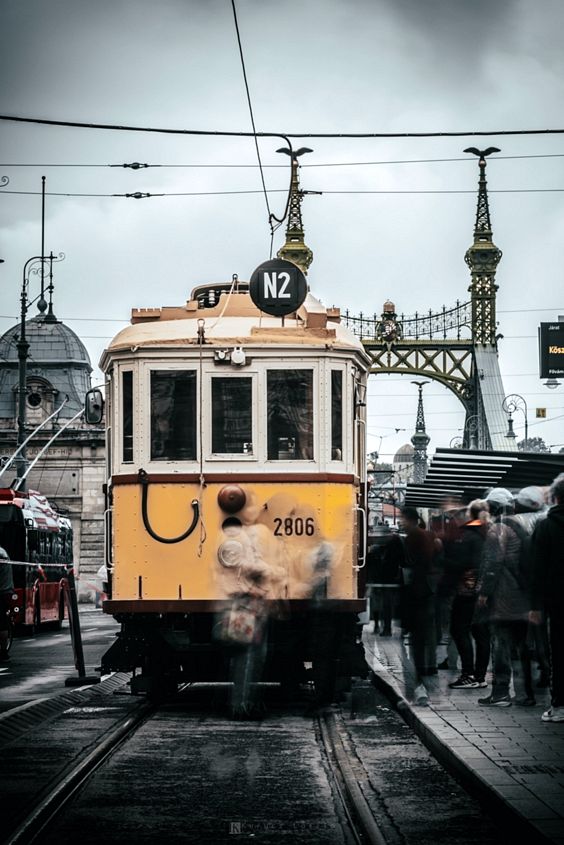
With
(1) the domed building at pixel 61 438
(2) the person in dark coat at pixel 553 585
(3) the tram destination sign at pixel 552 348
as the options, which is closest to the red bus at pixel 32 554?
(3) the tram destination sign at pixel 552 348

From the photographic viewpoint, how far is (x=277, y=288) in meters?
14.8

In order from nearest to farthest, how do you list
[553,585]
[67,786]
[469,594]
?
[67,786], [553,585], [469,594]

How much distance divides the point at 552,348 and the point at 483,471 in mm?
18858

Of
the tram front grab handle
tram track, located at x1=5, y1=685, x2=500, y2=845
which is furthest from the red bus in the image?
tram track, located at x1=5, y1=685, x2=500, y2=845

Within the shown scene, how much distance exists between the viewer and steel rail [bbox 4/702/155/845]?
7.70m

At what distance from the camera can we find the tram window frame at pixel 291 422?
45.4 feet

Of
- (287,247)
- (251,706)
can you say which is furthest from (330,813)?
(287,247)

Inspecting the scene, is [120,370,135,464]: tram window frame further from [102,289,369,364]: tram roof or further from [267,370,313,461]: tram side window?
[267,370,313,461]: tram side window

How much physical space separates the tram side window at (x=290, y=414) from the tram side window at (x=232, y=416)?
0.19 metres

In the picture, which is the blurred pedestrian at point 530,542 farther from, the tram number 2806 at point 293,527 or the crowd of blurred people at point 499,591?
the tram number 2806 at point 293,527

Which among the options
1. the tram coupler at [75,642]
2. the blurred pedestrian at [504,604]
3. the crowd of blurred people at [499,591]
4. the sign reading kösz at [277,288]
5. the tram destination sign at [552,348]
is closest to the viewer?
the crowd of blurred people at [499,591]

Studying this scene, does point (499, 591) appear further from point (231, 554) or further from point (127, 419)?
→ point (127, 419)

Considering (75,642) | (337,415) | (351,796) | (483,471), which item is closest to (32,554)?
(75,642)

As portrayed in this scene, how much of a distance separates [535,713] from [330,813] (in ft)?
14.3
